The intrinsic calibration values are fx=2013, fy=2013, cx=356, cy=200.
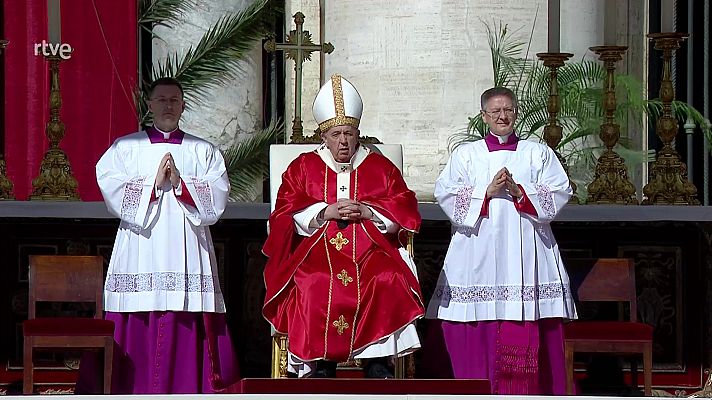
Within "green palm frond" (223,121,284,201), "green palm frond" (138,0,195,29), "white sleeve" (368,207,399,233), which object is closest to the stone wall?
"green palm frond" (138,0,195,29)

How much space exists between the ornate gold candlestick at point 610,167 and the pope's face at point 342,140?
1.79 metres

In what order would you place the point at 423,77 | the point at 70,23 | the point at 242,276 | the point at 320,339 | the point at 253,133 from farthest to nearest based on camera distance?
the point at 253,133 → the point at 70,23 → the point at 423,77 → the point at 242,276 → the point at 320,339

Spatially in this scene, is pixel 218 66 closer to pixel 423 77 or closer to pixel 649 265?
pixel 423 77

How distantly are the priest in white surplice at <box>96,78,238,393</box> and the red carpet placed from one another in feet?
5.64

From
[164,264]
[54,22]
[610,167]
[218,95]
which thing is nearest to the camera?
[164,264]

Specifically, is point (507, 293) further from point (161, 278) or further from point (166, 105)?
point (166, 105)

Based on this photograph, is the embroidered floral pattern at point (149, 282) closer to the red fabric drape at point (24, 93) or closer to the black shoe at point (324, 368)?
the black shoe at point (324, 368)

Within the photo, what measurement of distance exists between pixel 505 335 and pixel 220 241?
1769mm

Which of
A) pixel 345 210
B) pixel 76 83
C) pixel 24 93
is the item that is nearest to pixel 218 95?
pixel 76 83

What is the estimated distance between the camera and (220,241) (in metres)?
10.6

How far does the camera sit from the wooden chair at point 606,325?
9.59 m

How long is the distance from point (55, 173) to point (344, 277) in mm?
2085

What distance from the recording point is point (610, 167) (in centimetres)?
1081

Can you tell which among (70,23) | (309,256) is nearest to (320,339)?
(309,256)
